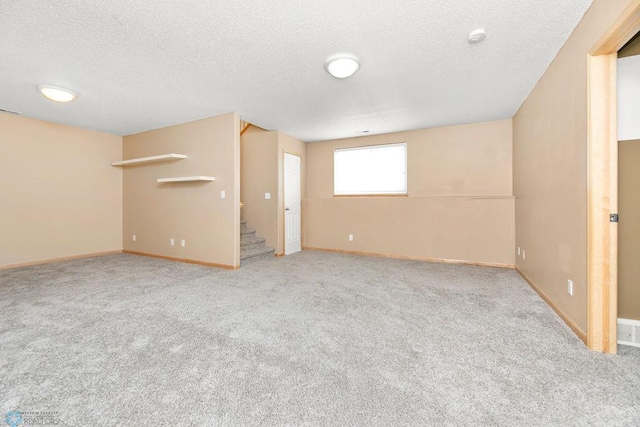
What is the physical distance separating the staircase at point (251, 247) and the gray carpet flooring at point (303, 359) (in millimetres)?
1525

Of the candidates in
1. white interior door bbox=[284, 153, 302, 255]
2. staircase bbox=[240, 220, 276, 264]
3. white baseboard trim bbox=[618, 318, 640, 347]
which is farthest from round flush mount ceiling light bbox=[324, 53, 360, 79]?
staircase bbox=[240, 220, 276, 264]

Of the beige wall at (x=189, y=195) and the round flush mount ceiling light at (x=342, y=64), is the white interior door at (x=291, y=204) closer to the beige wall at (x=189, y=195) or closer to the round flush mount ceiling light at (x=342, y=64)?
the beige wall at (x=189, y=195)

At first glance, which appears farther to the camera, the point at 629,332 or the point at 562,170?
the point at 562,170

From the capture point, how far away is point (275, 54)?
2.57 m

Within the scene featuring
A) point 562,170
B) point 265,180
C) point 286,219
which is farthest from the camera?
point 286,219

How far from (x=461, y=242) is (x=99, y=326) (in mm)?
5264

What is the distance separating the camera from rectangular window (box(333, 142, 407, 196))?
551 cm

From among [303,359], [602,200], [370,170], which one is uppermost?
[370,170]

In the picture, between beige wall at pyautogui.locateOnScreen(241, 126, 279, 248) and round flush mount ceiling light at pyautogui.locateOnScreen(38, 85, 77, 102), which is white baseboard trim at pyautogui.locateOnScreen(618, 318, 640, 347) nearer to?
beige wall at pyautogui.locateOnScreen(241, 126, 279, 248)

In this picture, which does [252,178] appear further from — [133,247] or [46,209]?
[46,209]

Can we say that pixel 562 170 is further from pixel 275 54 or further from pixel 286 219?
pixel 286 219

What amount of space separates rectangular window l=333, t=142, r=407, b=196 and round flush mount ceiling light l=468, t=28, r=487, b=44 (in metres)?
3.13

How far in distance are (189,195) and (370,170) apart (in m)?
3.81

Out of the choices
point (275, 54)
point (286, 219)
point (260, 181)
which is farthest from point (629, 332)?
point (260, 181)
